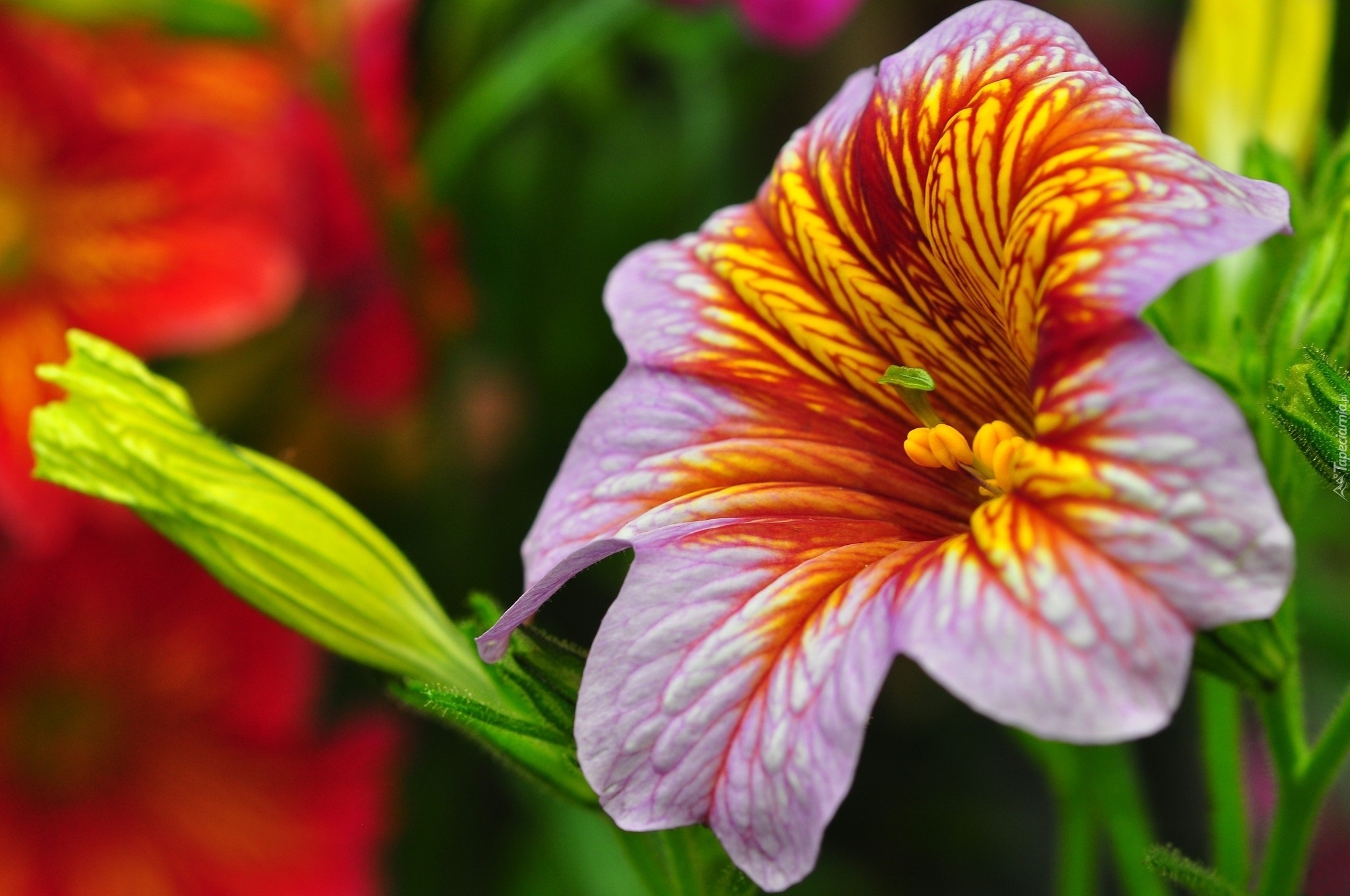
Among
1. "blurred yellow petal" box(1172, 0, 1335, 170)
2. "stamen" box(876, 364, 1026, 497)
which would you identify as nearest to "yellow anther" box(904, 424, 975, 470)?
"stamen" box(876, 364, 1026, 497)

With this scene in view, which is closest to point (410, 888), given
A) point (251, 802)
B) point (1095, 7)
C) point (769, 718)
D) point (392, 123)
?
point (251, 802)

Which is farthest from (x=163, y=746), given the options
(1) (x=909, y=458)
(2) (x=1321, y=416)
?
(2) (x=1321, y=416)

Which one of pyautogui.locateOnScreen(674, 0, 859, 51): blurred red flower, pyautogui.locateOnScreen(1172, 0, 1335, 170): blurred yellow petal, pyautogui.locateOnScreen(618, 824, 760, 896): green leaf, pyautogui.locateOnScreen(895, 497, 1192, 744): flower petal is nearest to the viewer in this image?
pyautogui.locateOnScreen(895, 497, 1192, 744): flower petal

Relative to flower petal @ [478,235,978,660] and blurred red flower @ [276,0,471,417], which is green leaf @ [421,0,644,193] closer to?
blurred red flower @ [276,0,471,417]

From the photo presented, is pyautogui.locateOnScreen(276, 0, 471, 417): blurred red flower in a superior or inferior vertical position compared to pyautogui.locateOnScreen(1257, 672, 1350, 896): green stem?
superior

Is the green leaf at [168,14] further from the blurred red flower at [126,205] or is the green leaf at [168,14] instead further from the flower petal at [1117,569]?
the flower petal at [1117,569]

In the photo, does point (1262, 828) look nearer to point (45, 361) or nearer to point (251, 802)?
point (251, 802)
